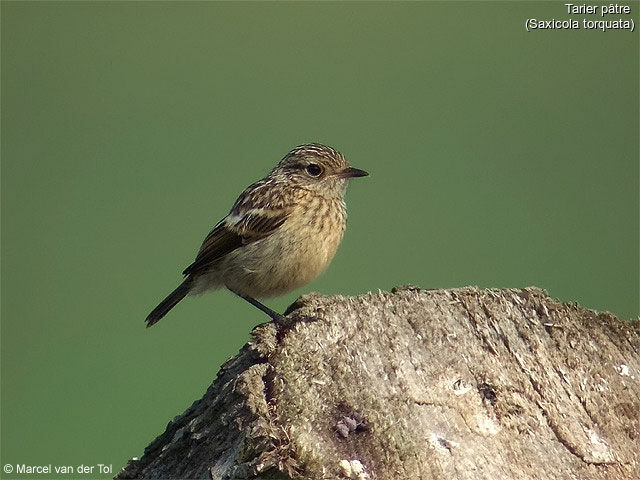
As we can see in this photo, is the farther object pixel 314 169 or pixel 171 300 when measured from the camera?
pixel 171 300

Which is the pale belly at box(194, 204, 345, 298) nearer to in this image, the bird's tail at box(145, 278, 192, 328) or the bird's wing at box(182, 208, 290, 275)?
the bird's wing at box(182, 208, 290, 275)

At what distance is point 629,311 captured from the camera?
12195 millimetres

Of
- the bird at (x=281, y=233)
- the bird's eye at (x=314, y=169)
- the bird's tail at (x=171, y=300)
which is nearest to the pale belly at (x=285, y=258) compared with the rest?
the bird at (x=281, y=233)

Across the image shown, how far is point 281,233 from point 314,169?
3.04 feet

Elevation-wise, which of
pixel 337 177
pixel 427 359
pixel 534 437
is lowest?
pixel 534 437

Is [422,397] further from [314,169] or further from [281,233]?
[314,169]

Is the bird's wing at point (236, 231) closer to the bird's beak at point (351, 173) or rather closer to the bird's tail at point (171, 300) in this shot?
the bird's tail at point (171, 300)

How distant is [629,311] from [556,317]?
670 cm

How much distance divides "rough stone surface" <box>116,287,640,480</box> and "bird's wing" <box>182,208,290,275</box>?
222 centimetres

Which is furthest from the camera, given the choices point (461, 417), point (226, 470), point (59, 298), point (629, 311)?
point (59, 298)

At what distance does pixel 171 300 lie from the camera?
901 centimetres

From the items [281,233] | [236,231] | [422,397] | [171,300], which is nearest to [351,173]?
[281,233]

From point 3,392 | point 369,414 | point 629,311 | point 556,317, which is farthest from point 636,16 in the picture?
point 369,414

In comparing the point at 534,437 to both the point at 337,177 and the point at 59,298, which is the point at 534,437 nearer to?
the point at 337,177
